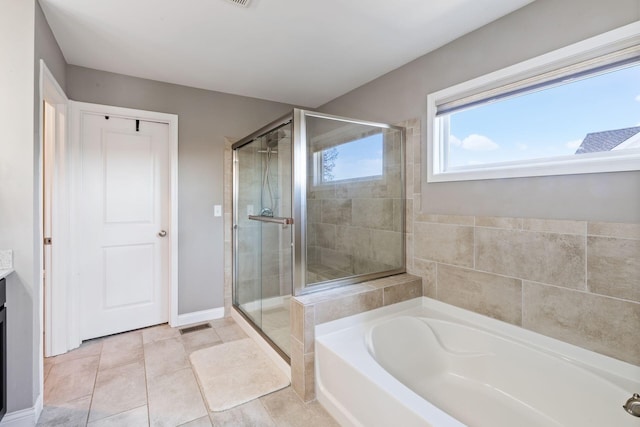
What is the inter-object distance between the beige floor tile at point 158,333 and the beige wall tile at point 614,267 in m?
3.09

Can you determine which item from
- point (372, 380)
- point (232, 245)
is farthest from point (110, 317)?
point (372, 380)

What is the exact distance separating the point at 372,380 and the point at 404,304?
0.92 m

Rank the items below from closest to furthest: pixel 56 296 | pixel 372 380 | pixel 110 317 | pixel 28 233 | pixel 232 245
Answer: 1. pixel 372 380
2. pixel 28 233
3. pixel 56 296
4. pixel 110 317
5. pixel 232 245

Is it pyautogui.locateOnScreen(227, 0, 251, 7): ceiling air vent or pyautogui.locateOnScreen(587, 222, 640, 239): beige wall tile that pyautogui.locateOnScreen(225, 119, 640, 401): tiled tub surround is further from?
pyautogui.locateOnScreen(227, 0, 251, 7): ceiling air vent

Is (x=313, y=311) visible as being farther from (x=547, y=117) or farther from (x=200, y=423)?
(x=547, y=117)

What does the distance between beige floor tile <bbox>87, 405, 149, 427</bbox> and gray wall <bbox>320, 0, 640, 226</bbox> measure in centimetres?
230

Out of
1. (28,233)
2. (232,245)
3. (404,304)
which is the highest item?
(28,233)

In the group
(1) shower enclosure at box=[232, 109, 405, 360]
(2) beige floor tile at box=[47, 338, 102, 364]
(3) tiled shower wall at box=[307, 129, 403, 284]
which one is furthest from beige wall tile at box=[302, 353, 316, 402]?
(2) beige floor tile at box=[47, 338, 102, 364]

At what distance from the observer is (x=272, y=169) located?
2504 millimetres

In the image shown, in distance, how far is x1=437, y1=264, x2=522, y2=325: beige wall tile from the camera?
183 centimetres

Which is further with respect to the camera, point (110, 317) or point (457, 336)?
point (110, 317)

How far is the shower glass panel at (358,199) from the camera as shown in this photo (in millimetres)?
2309

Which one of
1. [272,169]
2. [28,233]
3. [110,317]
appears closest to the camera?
[28,233]

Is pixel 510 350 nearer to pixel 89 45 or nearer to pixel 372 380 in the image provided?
pixel 372 380
